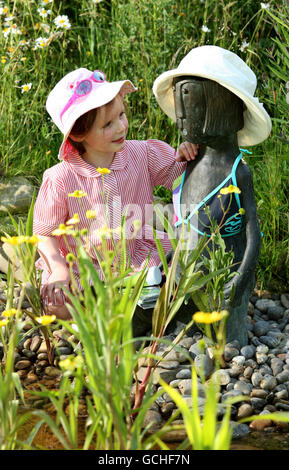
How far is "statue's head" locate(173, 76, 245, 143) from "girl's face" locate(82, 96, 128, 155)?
328 millimetres

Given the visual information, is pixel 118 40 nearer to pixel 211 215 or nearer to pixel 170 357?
pixel 211 215

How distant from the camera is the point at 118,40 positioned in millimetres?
4980

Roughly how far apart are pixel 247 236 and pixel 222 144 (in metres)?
0.40

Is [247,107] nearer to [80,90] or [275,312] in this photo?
[80,90]

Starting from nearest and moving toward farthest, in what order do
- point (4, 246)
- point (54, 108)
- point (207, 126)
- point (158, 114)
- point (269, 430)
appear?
point (269, 430) < point (207, 126) < point (54, 108) < point (4, 246) < point (158, 114)

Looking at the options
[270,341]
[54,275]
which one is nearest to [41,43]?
[54,275]

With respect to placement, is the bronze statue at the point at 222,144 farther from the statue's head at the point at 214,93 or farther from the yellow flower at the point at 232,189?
the yellow flower at the point at 232,189

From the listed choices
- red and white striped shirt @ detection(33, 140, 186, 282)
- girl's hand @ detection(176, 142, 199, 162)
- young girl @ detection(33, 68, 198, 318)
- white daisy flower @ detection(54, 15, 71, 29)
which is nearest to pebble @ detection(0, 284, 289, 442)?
young girl @ detection(33, 68, 198, 318)

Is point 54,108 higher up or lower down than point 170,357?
higher up

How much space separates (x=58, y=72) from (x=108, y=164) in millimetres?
2040

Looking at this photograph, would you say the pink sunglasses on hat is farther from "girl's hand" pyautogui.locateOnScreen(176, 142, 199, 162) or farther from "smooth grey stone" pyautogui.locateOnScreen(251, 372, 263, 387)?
"smooth grey stone" pyautogui.locateOnScreen(251, 372, 263, 387)

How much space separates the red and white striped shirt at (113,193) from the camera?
340cm

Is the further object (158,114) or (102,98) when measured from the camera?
(158,114)
